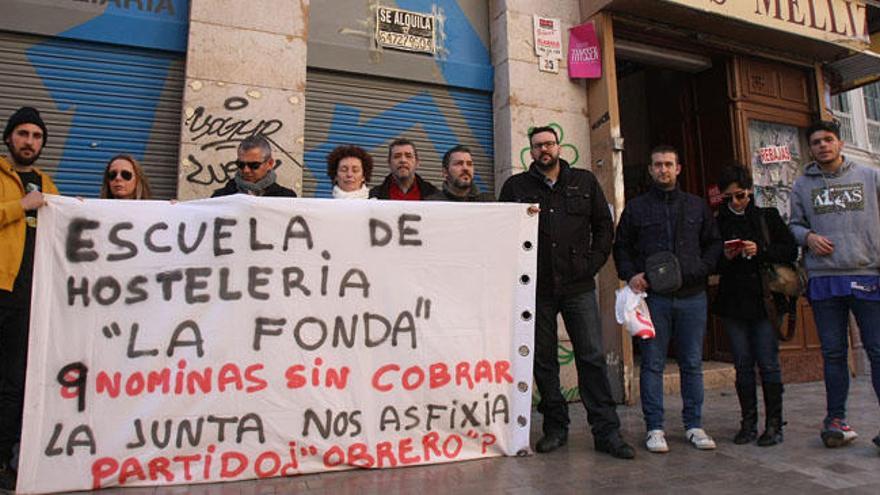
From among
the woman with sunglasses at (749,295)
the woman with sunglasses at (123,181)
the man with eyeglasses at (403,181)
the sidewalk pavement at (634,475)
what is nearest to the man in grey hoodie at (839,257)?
the woman with sunglasses at (749,295)

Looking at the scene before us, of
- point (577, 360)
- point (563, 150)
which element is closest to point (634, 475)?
point (577, 360)

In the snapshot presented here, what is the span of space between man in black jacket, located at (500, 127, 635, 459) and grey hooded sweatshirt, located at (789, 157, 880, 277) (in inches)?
56.3

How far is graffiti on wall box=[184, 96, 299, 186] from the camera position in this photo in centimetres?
467

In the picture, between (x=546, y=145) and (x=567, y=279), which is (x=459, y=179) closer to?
(x=546, y=145)

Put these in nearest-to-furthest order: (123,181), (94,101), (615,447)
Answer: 1. (123,181)
2. (615,447)
3. (94,101)

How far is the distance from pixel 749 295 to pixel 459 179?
7.21 ft

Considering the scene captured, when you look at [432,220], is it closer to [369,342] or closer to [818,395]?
[369,342]

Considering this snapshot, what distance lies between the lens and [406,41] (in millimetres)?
5770

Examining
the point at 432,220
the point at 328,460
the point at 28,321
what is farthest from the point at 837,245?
the point at 28,321

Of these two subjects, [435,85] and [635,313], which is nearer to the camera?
[635,313]

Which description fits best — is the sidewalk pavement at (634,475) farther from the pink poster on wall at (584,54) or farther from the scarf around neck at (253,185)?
the pink poster on wall at (584,54)

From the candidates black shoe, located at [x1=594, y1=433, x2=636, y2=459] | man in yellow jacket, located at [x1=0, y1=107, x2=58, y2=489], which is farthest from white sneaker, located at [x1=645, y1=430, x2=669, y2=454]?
man in yellow jacket, located at [x1=0, y1=107, x2=58, y2=489]

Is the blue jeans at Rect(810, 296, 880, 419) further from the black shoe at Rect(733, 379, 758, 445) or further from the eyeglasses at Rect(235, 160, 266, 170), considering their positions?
the eyeglasses at Rect(235, 160, 266, 170)

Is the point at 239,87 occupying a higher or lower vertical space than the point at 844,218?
higher
